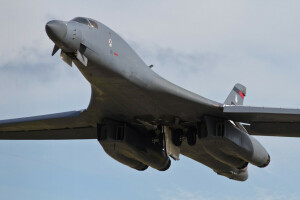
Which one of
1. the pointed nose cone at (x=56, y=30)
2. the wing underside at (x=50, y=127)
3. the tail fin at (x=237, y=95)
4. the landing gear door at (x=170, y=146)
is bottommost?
the landing gear door at (x=170, y=146)

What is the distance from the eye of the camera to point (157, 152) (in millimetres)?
23562

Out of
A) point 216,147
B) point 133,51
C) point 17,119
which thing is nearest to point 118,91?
point 133,51

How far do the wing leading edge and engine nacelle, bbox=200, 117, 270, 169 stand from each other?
0.54 m

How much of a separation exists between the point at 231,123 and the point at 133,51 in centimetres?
532

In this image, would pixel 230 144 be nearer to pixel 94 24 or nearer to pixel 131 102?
pixel 131 102

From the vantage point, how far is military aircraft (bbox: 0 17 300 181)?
18.2 meters

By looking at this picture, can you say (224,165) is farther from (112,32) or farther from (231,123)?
(112,32)

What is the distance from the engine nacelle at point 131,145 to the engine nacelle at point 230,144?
2463 millimetres

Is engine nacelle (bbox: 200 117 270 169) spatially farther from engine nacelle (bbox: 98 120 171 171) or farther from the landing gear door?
engine nacelle (bbox: 98 120 171 171)

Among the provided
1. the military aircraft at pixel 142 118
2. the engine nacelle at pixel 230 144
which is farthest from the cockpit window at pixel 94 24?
the engine nacelle at pixel 230 144

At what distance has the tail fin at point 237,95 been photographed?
2773cm

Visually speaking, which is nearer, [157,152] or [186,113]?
[186,113]

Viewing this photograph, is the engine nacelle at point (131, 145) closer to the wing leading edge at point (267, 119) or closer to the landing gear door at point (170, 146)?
the landing gear door at point (170, 146)

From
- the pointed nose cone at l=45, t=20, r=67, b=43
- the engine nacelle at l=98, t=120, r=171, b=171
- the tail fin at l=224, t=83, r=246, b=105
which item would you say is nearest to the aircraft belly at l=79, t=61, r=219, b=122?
the engine nacelle at l=98, t=120, r=171, b=171
